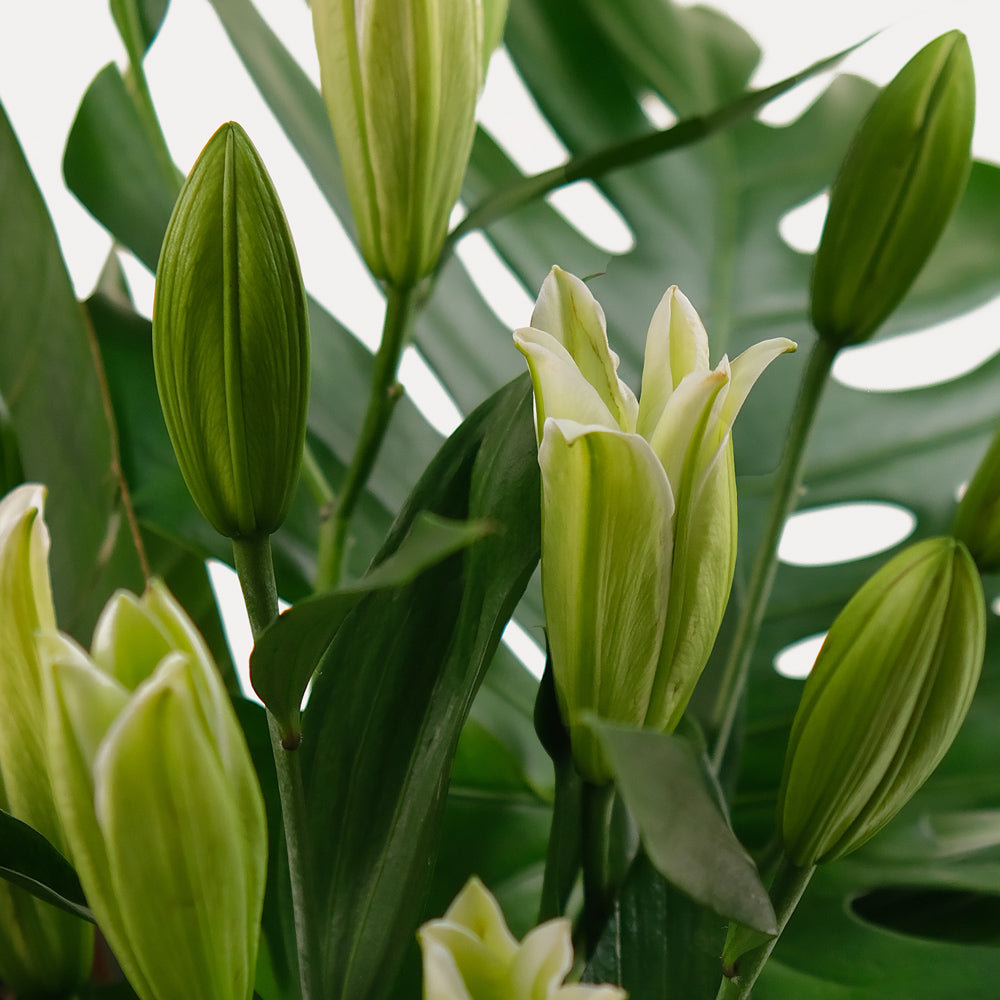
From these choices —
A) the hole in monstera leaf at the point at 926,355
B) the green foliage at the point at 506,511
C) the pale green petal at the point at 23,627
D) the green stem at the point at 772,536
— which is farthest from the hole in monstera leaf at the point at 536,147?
the pale green petal at the point at 23,627

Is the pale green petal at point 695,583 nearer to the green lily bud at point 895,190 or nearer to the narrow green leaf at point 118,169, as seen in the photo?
the green lily bud at point 895,190

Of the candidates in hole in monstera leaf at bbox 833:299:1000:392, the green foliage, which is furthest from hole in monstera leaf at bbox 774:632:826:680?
hole in monstera leaf at bbox 833:299:1000:392

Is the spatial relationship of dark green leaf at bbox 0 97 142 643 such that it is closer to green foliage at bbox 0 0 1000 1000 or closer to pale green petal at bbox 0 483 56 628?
green foliage at bbox 0 0 1000 1000

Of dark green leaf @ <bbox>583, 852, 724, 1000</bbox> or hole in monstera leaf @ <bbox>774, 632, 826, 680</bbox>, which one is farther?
hole in monstera leaf @ <bbox>774, 632, 826, 680</bbox>

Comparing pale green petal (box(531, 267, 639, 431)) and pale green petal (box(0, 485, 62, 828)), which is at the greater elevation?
pale green petal (box(531, 267, 639, 431))

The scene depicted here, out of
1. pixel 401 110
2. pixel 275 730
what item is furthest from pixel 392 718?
pixel 401 110

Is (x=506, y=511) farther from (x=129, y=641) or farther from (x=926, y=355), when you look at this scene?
(x=926, y=355)

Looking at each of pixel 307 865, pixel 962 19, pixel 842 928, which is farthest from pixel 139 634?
pixel 962 19
